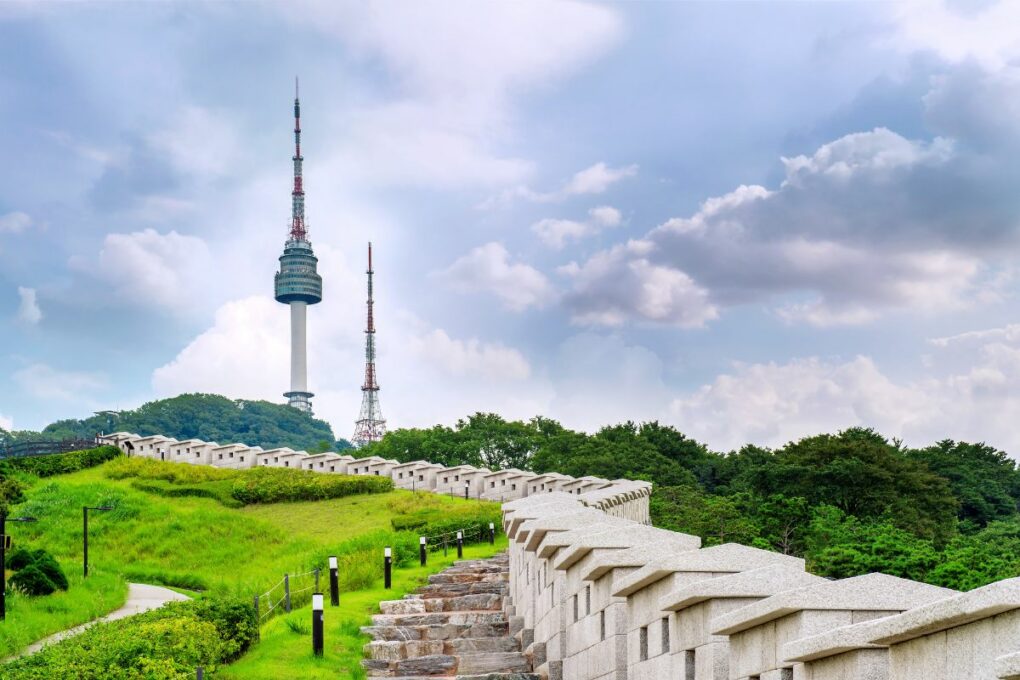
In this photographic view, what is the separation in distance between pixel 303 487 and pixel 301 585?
2308 centimetres

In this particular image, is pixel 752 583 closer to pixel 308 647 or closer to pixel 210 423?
pixel 308 647

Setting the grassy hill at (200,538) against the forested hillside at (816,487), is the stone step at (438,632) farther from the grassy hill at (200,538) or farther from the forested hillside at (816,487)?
the forested hillside at (816,487)

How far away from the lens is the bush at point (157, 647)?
45.8 feet

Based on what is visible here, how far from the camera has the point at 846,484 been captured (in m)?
50.6

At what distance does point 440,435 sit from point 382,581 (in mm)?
53485

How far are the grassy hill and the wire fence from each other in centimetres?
15

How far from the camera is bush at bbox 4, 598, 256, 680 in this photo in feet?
45.8

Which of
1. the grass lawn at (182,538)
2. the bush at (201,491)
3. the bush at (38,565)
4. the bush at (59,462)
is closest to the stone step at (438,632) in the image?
the grass lawn at (182,538)

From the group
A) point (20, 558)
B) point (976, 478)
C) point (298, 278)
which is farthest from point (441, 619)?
point (298, 278)

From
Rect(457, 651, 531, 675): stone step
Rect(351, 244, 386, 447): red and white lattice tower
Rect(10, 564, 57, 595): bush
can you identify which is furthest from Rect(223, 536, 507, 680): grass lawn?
Rect(351, 244, 386, 447): red and white lattice tower

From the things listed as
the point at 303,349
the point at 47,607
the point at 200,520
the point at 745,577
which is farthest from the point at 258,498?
the point at 303,349

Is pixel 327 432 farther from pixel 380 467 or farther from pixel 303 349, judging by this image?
pixel 380 467

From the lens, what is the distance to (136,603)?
88.1ft

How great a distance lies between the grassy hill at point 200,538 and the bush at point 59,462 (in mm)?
2624
